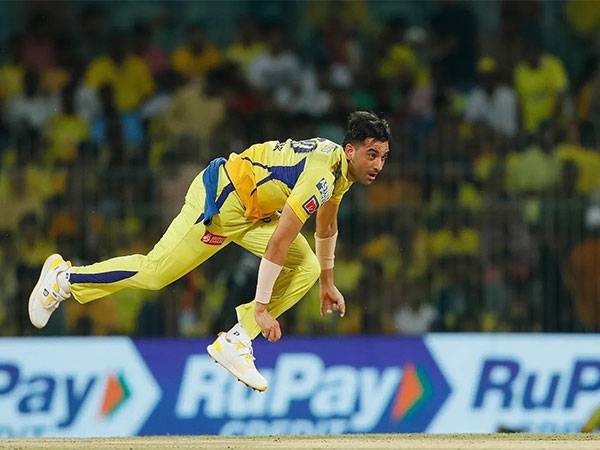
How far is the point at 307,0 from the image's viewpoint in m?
18.0

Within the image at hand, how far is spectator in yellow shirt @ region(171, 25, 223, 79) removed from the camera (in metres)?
17.0

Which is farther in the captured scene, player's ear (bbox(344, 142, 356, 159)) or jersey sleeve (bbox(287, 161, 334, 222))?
player's ear (bbox(344, 142, 356, 159))

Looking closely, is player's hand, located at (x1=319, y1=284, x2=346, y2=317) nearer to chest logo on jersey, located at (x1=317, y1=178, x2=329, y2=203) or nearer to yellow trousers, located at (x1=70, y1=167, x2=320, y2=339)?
yellow trousers, located at (x1=70, y1=167, x2=320, y2=339)

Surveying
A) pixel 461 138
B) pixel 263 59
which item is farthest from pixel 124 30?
pixel 461 138

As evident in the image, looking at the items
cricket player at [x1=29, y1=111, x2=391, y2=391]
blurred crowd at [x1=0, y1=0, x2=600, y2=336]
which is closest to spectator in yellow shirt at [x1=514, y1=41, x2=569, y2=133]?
blurred crowd at [x1=0, y1=0, x2=600, y2=336]

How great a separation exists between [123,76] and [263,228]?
6.82m

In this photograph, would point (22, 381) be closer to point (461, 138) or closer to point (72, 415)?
point (72, 415)

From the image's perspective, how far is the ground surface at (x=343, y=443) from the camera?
961cm

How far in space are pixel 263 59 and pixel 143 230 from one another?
10.9ft

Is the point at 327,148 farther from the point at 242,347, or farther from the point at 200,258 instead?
the point at 242,347

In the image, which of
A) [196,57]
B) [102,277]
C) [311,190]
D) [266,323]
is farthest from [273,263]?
[196,57]

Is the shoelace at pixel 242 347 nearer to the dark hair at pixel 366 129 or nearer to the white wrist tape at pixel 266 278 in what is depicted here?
the white wrist tape at pixel 266 278

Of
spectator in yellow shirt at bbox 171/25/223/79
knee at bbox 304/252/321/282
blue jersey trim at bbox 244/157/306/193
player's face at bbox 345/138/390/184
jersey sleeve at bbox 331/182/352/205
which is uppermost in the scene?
spectator in yellow shirt at bbox 171/25/223/79

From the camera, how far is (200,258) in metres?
10.4
